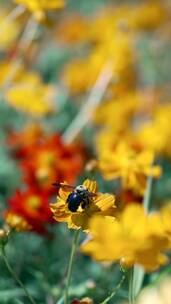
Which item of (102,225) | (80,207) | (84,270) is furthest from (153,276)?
(102,225)

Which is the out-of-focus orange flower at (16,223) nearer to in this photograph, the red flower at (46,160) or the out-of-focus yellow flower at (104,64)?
the red flower at (46,160)

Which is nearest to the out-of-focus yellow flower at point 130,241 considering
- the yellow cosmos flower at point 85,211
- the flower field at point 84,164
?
the flower field at point 84,164

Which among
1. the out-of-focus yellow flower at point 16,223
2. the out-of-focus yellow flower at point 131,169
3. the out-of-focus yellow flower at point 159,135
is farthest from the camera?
the out-of-focus yellow flower at point 159,135

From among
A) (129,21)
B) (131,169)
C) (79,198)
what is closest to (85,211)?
(79,198)

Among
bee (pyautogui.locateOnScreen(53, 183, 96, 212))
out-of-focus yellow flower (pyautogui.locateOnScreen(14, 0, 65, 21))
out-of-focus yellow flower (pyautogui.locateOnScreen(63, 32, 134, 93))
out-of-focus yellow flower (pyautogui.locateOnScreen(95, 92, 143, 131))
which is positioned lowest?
bee (pyautogui.locateOnScreen(53, 183, 96, 212))

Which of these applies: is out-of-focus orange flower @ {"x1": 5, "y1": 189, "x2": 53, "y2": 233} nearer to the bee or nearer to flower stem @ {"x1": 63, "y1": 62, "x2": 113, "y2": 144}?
the bee

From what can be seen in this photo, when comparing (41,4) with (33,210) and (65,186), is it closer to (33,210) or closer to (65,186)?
(33,210)

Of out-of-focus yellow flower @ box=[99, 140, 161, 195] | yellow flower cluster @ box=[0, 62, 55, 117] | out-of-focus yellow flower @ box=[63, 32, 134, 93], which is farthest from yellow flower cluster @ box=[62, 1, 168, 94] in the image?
out-of-focus yellow flower @ box=[99, 140, 161, 195]

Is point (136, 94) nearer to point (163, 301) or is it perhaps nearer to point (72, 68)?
point (72, 68)
